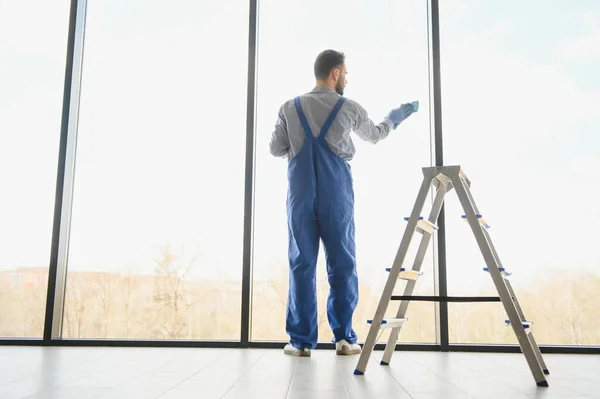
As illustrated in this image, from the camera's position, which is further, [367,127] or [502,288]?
[367,127]

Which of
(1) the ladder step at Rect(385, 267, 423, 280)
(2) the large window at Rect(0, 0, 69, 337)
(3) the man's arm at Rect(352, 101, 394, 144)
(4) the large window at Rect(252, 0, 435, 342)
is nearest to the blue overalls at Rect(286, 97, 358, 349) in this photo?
(3) the man's arm at Rect(352, 101, 394, 144)

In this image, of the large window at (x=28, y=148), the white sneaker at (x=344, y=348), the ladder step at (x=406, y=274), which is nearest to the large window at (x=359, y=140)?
the white sneaker at (x=344, y=348)

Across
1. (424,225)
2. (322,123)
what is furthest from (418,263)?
(322,123)

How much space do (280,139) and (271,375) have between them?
3.64 ft

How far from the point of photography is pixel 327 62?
98.4 inches

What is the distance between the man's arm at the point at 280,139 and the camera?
2463mm

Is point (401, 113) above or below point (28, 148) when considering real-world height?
above

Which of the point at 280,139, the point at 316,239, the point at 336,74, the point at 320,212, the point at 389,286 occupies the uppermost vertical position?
the point at 336,74

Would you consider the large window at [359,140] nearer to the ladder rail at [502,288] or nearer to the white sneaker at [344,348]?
the white sneaker at [344,348]

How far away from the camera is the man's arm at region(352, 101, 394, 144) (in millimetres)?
2447

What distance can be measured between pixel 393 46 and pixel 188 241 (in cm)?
148

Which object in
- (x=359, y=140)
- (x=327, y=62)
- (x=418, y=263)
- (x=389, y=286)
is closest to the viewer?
(x=389, y=286)

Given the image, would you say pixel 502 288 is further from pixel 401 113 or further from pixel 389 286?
pixel 401 113

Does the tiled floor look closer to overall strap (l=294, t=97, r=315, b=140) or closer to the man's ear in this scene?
overall strap (l=294, t=97, r=315, b=140)
